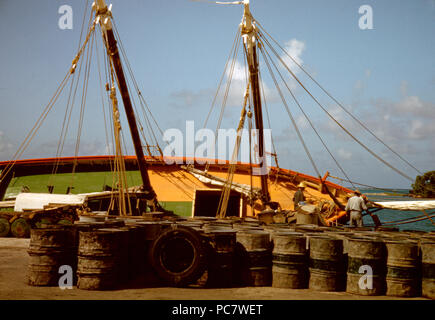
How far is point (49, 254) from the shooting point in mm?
6922

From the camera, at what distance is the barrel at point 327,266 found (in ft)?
23.4

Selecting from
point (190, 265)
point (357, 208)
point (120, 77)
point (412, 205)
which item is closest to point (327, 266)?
point (190, 265)

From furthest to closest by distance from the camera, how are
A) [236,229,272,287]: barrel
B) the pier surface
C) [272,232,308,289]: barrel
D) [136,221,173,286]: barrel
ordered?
[136,221,173,286]: barrel < [236,229,272,287]: barrel < [272,232,308,289]: barrel < the pier surface

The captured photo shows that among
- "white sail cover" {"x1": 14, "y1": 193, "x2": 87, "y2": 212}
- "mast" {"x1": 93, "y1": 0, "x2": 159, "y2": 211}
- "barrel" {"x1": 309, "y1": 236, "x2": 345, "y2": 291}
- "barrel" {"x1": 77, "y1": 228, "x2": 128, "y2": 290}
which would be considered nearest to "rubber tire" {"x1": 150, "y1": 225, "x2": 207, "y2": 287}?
"barrel" {"x1": 77, "y1": 228, "x2": 128, "y2": 290}

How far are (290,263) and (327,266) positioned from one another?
689mm

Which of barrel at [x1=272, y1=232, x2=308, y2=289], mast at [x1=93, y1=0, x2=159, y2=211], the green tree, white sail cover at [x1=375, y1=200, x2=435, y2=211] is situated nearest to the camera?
barrel at [x1=272, y1=232, x2=308, y2=289]

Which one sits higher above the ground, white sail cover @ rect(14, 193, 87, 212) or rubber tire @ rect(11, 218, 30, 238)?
white sail cover @ rect(14, 193, 87, 212)

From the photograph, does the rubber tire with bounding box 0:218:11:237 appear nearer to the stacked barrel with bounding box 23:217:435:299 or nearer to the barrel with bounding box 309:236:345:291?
the stacked barrel with bounding box 23:217:435:299

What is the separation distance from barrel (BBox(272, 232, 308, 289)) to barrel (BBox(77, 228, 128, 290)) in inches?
119

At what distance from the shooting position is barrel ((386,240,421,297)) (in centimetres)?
684

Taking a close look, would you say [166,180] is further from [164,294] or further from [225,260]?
[164,294]

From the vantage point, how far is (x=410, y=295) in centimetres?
682

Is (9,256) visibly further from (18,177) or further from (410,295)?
(18,177)

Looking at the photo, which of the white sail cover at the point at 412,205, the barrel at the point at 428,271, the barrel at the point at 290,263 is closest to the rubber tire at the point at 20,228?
the barrel at the point at 290,263
